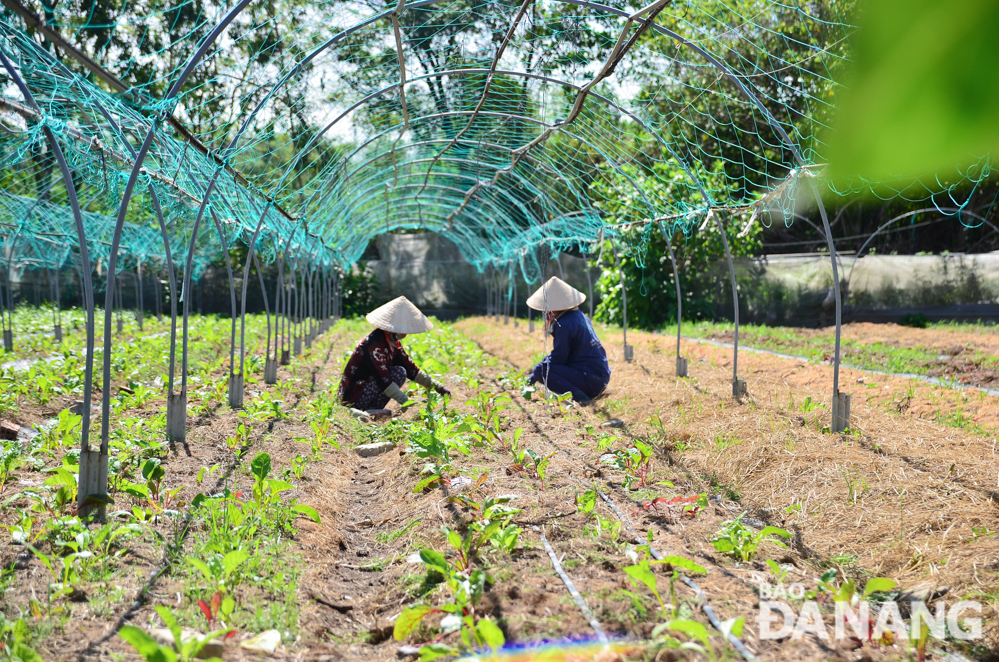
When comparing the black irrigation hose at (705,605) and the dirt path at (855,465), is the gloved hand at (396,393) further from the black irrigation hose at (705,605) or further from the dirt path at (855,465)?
the black irrigation hose at (705,605)

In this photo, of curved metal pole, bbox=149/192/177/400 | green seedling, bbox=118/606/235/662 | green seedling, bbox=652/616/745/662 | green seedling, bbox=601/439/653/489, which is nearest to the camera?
green seedling, bbox=118/606/235/662

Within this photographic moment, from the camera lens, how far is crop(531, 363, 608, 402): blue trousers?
21.5 ft

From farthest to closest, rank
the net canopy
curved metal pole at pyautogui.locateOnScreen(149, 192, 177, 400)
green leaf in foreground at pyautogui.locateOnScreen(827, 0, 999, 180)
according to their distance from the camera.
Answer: curved metal pole at pyautogui.locateOnScreen(149, 192, 177, 400) → the net canopy → green leaf in foreground at pyautogui.locateOnScreen(827, 0, 999, 180)

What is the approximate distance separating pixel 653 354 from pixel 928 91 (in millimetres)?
9554

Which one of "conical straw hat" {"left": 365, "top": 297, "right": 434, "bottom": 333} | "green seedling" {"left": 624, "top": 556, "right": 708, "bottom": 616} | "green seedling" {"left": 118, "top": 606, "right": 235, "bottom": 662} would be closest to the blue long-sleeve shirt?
"conical straw hat" {"left": 365, "top": 297, "right": 434, "bottom": 333}

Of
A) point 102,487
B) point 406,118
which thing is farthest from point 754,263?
point 102,487

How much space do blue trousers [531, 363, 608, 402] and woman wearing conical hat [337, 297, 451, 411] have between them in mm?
1032

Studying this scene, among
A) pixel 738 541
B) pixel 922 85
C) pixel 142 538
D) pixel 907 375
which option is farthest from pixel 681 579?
pixel 907 375

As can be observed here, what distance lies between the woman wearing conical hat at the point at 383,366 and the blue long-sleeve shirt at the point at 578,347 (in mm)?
1160

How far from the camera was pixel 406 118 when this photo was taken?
6863 mm

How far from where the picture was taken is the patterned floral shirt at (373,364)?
6262 millimetres

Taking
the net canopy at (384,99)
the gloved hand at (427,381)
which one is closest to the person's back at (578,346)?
the gloved hand at (427,381)

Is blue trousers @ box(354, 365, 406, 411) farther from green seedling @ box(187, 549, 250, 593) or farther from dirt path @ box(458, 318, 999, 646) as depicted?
green seedling @ box(187, 549, 250, 593)

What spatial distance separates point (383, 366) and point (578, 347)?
187 cm
